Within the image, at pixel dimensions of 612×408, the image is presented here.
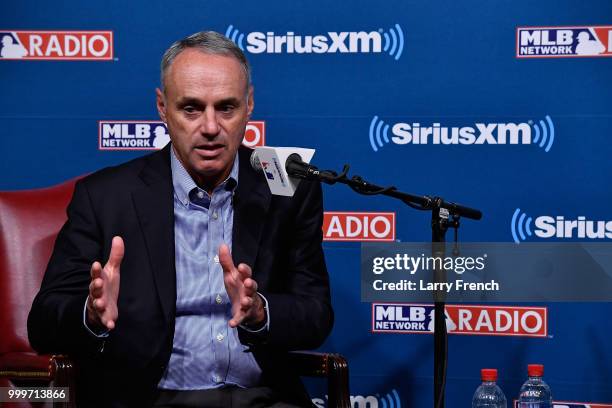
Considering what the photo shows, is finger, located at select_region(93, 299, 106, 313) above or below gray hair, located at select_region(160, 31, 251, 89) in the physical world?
below

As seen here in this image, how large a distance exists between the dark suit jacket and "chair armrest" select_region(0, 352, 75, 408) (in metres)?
0.04

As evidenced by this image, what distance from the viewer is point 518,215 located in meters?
3.44

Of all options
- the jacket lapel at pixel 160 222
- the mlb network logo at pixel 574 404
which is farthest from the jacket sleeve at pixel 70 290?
the mlb network logo at pixel 574 404

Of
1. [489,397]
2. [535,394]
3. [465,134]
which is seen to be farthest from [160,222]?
[535,394]

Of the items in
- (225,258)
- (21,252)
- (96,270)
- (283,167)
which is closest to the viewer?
(96,270)

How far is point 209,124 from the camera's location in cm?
230

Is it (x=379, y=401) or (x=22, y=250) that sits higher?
(x=22, y=250)

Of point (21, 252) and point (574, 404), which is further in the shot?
point (574, 404)

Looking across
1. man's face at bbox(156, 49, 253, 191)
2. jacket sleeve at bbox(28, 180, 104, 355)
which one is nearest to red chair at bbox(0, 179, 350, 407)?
jacket sleeve at bbox(28, 180, 104, 355)

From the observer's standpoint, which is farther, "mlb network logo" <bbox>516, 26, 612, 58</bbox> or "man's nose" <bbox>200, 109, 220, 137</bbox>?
"mlb network logo" <bbox>516, 26, 612, 58</bbox>

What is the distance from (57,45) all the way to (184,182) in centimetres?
157

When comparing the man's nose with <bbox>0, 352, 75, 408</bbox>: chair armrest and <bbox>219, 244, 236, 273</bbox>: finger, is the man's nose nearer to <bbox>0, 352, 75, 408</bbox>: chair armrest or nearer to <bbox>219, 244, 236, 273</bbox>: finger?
<bbox>219, 244, 236, 273</bbox>: finger

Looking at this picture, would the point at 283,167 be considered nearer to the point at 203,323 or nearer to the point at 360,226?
the point at 203,323

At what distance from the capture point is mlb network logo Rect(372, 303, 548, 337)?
3.46 meters
